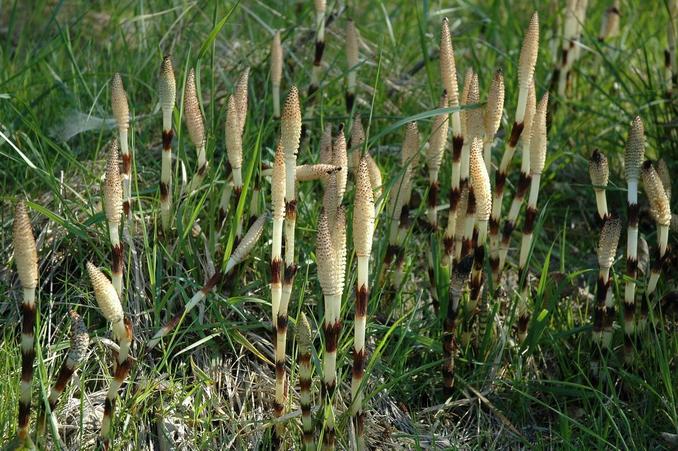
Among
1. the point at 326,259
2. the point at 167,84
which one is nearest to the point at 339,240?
the point at 326,259

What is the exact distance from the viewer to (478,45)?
4.71 m

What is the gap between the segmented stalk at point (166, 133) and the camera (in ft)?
9.11

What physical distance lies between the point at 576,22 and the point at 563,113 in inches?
15.8

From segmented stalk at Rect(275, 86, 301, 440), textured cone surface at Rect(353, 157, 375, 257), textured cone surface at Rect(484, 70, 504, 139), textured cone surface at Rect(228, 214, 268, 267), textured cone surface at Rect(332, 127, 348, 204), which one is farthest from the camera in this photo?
textured cone surface at Rect(484, 70, 504, 139)

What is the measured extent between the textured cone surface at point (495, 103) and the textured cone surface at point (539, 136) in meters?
0.11

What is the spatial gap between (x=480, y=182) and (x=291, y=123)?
63 cm

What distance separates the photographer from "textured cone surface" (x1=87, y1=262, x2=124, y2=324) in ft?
7.32

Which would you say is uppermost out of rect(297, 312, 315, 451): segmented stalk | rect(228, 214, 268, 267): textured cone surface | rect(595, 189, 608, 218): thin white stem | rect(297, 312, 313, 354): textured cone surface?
rect(595, 189, 608, 218): thin white stem

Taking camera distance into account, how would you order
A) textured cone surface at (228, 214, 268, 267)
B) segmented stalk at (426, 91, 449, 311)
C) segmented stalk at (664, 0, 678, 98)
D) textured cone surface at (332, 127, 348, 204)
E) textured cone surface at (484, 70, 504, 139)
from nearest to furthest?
textured cone surface at (332, 127, 348, 204) < textured cone surface at (228, 214, 268, 267) < textured cone surface at (484, 70, 504, 139) < segmented stalk at (426, 91, 449, 311) < segmented stalk at (664, 0, 678, 98)

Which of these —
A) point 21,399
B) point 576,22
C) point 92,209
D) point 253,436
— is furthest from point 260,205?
point 576,22

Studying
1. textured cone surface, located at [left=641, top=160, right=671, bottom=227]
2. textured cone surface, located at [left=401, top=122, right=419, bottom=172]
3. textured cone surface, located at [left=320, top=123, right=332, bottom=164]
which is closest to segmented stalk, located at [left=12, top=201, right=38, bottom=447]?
textured cone surface, located at [left=320, top=123, right=332, bottom=164]

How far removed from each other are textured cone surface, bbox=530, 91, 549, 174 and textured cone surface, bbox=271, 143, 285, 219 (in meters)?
0.83

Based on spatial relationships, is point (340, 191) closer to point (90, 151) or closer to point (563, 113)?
point (90, 151)

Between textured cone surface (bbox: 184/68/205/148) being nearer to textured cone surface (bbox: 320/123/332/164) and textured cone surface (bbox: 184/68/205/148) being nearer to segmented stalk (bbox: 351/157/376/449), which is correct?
textured cone surface (bbox: 320/123/332/164)
